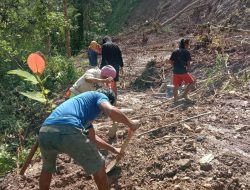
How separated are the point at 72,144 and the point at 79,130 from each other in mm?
150

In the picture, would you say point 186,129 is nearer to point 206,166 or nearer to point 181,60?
point 206,166

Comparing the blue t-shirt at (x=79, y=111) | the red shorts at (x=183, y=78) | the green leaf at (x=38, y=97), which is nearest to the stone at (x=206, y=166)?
the blue t-shirt at (x=79, y=111)

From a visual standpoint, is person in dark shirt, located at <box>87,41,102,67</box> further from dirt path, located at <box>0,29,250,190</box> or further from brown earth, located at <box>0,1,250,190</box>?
dirt path, located at <box>0,29,250,190</box>

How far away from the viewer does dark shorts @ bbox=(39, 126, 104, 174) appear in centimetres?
446

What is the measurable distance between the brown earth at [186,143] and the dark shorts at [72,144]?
3.28 feet

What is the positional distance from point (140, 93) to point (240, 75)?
2.30m

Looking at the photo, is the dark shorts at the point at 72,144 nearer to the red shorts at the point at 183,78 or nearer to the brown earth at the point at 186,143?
the brown earth at the point at 186,143

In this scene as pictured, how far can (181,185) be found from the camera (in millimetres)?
5176

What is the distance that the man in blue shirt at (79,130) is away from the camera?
4.47 m

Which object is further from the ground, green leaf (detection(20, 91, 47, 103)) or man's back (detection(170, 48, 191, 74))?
man's back (detection(170, 48, 191, 74))

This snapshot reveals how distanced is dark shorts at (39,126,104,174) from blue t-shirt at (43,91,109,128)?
0.23 ft

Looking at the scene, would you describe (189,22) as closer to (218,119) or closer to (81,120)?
(218,119)

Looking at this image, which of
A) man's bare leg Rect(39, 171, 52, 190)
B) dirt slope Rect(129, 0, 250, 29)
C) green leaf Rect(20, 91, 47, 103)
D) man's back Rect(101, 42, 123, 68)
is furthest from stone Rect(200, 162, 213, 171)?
dirt slope Rect(129, 0, 250, 29)

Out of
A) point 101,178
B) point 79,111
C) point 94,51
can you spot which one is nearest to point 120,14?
point 94,51
